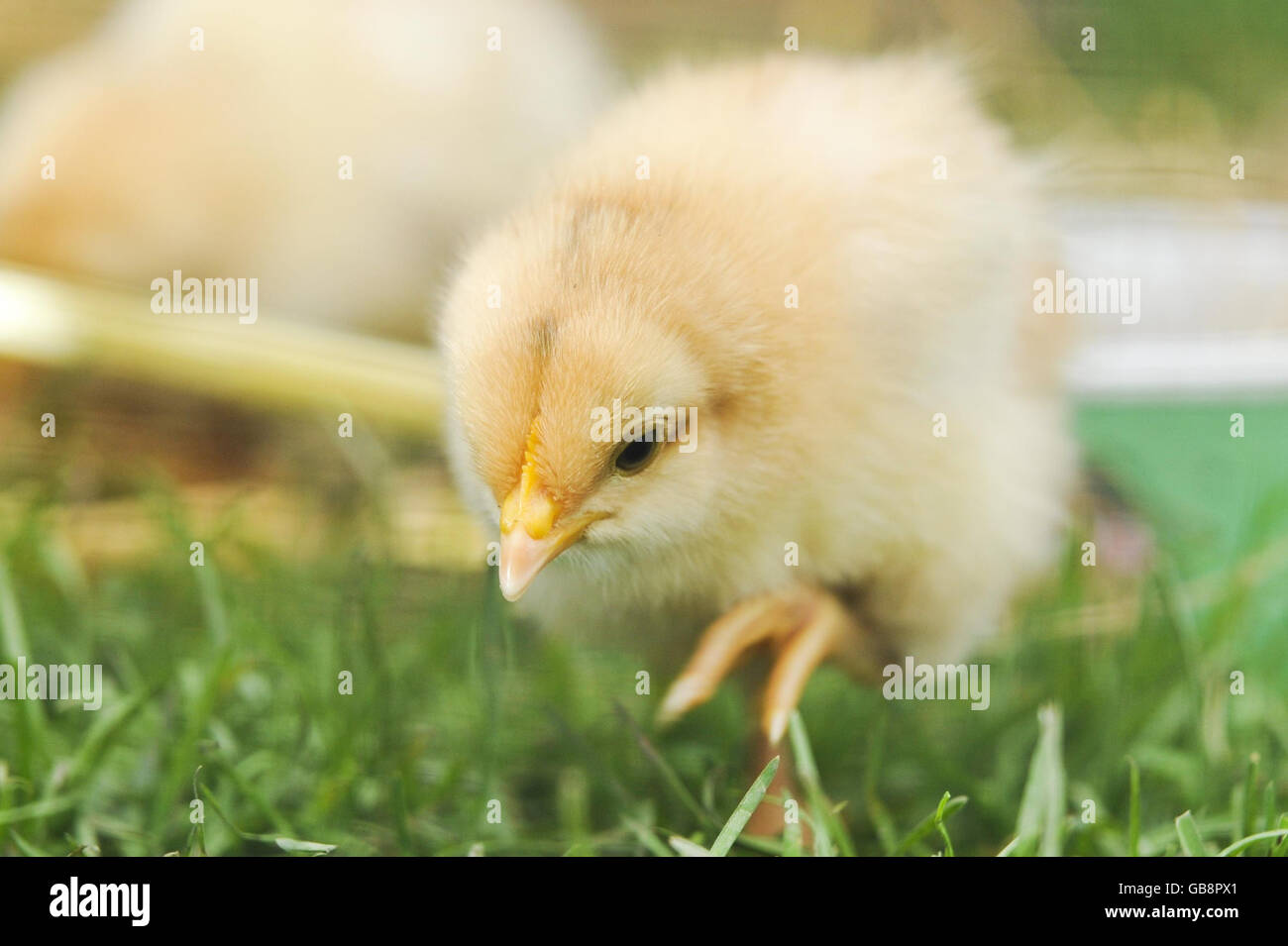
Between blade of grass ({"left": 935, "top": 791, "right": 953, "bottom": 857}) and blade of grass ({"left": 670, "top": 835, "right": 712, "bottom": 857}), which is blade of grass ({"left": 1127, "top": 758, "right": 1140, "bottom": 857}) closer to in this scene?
→ blade of grass ({"left": 935, "top": 791, "right": 953, "bottom": 857})

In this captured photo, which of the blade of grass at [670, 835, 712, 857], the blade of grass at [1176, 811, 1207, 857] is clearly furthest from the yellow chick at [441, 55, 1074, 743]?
the blade of grass at [1176, 811, 1207, 857]

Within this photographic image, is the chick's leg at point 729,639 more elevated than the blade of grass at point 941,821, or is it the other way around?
the chick's leg at point 729,639

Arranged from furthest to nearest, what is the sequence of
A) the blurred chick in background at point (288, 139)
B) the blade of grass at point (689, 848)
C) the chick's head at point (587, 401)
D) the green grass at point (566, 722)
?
1. the blurred chick in background at point (288, 139)
2. the green grass at point (566, 722)
3. the blade of grass at point (689, 848)
4. the chick's head at point (587, 401)

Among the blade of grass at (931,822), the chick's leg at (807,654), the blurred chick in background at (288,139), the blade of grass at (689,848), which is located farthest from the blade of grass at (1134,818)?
the blurred chick in background at (288,139)

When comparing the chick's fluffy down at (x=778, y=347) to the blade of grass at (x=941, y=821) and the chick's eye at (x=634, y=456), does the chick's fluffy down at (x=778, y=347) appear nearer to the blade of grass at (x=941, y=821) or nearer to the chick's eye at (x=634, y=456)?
the chick's eye at (x=634, y=456)

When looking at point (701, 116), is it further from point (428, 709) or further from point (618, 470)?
point (428, 709)
